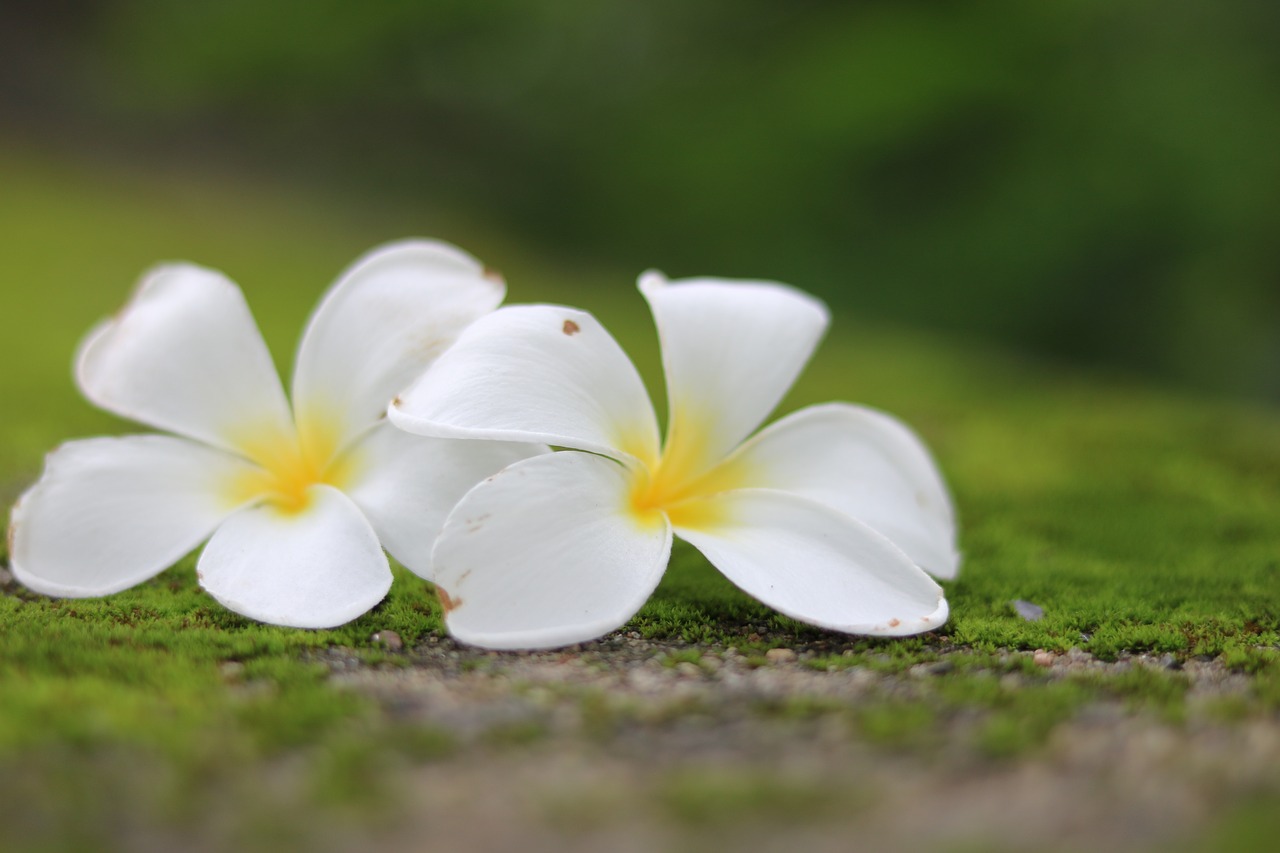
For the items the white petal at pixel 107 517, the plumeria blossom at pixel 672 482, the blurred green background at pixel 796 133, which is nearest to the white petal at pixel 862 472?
the plumeria blossom at pixel 672 482

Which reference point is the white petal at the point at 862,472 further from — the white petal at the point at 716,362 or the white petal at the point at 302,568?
the white petal at the point at 302,568

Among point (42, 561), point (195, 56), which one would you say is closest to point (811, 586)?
point (42, 561)

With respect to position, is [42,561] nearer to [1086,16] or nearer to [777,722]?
[777,722]

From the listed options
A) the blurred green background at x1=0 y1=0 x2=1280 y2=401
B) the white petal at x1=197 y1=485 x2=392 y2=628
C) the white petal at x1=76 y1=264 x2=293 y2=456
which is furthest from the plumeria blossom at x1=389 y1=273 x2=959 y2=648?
the blurred green background at x1=0 y1=0 x2=1280 y2=401

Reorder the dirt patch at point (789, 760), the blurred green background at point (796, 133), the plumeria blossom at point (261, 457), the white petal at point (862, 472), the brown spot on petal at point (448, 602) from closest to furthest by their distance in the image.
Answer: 1. the dirt patch at point (789, 760)
2. the brown spot on petal at point (448, 602)
3. the plumeria blossom at point (261, 457)
4. the white petal at point (862, 472)
5. the blurred green background at point (796, 133)

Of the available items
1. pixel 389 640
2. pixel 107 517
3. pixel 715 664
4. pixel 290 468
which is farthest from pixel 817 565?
pixel 107 517

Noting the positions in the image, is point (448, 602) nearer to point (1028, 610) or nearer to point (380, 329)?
point (380, 329)

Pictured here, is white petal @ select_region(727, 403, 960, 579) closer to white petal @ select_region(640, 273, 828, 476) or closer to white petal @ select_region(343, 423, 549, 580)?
white petal @ select_region(640, 273, 828, 476)
